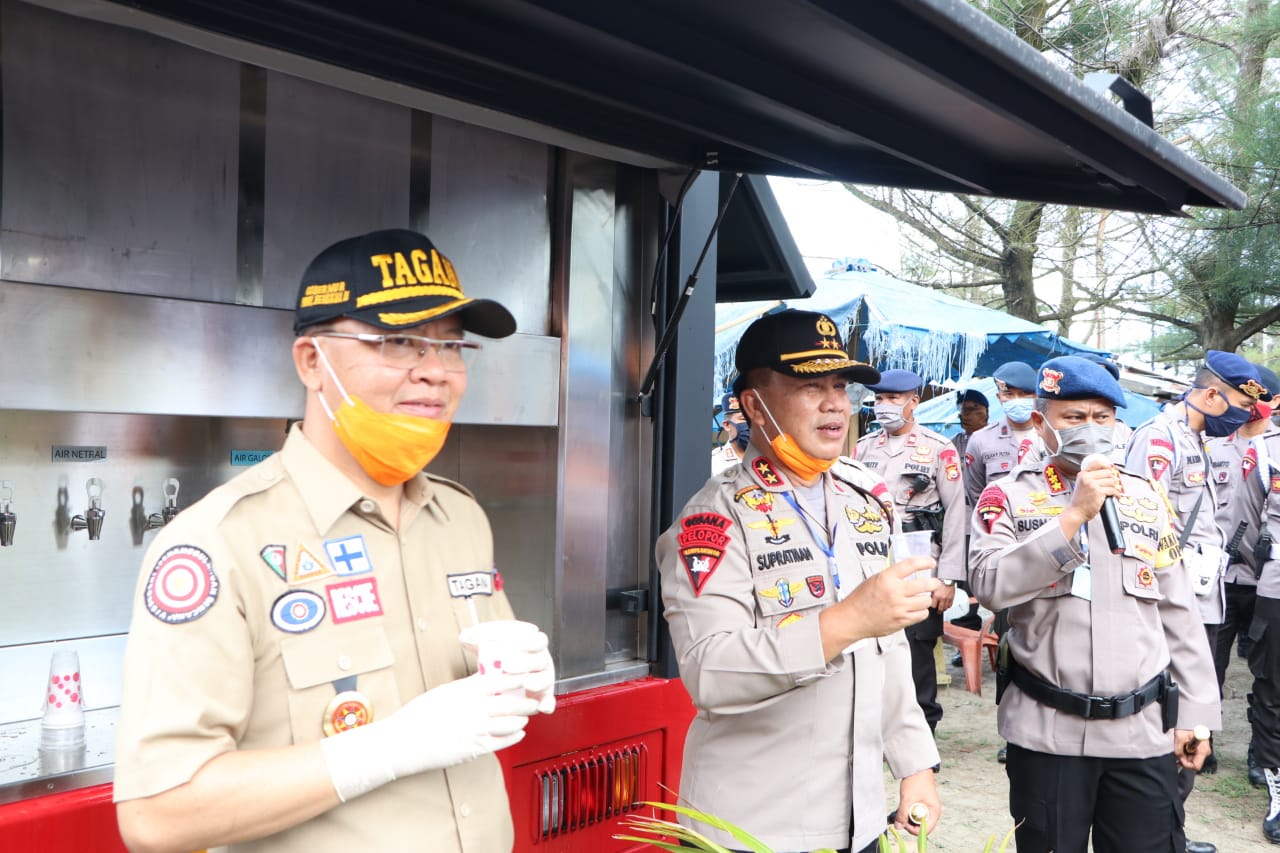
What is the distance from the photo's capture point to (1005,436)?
794 centimetres

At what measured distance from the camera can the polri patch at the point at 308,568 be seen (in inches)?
67.9

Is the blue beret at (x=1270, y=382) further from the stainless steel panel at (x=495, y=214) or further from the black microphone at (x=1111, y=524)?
the stainless steel panel at (x=495, y=214)

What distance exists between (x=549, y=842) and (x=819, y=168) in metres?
2.12

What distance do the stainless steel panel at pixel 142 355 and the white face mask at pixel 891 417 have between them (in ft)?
16.8

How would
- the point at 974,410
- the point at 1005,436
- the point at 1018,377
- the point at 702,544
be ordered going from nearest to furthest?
the point at 702,544 → the point at 1018,377 → the point at 1005,436 → the point at 974,410

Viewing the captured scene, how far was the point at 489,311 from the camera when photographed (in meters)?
1.99

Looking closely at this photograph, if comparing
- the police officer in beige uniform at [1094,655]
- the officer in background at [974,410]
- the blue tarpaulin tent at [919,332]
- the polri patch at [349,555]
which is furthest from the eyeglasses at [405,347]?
the blue tarpaulin tent at [919,332]

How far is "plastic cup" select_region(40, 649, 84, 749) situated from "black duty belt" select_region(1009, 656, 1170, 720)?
2.76 metres

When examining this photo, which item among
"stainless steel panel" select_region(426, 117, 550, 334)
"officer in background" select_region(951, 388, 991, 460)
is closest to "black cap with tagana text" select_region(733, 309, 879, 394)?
"stainless steel panel" select_region(426, 117, 550, 334)

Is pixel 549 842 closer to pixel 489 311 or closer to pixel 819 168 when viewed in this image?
pixel 489 311

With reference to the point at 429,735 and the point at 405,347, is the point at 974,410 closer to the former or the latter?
the point at 405,347

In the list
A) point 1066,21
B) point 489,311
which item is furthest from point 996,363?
point 489,311

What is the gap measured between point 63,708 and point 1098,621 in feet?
9.65

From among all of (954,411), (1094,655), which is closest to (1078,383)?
(1094,655)
